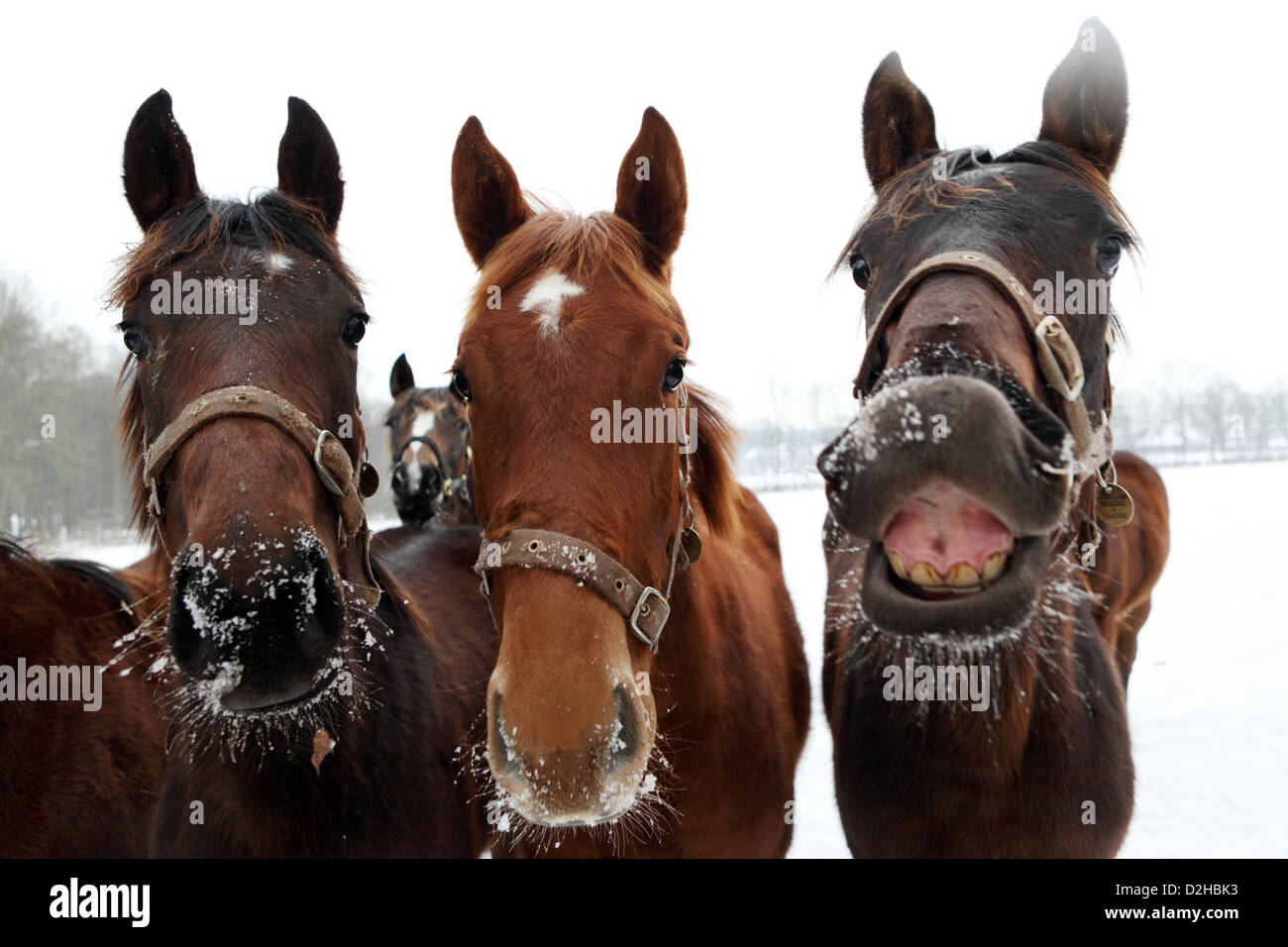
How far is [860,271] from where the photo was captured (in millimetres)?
2648

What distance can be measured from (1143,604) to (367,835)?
25.6 ft

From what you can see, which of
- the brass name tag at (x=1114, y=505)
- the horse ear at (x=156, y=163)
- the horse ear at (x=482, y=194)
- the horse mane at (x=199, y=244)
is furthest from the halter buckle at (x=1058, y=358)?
the horse ear at (x=156, y=163)

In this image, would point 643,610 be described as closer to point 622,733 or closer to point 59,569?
point 622,733

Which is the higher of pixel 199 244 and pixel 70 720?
pixel 199 244

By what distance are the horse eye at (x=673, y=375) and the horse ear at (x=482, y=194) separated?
893 millimetres

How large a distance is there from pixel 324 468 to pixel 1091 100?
115 inches

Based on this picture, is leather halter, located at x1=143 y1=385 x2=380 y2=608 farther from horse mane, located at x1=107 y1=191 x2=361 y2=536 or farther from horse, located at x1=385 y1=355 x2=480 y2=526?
horse, located at x1=385 y1=355 x2=480 y2=526

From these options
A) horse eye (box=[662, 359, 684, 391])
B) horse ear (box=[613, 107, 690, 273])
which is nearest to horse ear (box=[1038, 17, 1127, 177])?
horse ear (box=[613, 107, 690, 273])

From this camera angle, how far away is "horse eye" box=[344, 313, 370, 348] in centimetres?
275

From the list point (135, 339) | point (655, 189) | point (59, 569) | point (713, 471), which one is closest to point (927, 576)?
point (713, 471)

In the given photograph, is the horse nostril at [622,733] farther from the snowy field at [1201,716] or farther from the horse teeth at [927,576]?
the snowy field at [1201,716]
